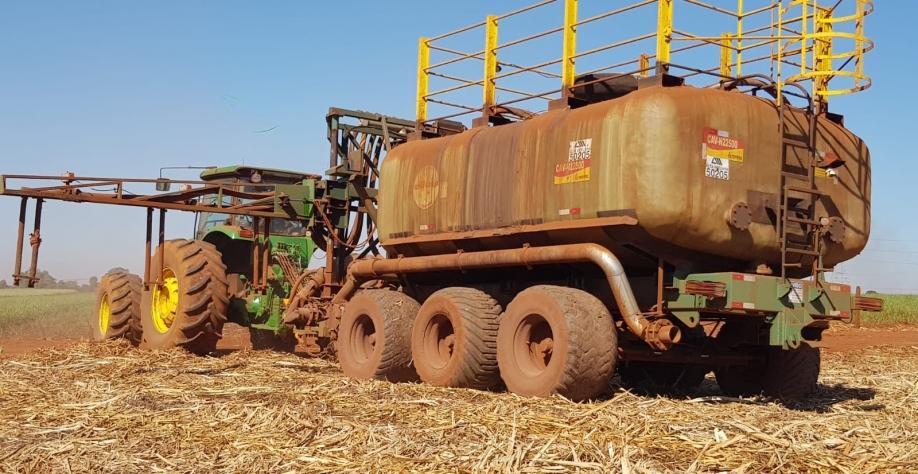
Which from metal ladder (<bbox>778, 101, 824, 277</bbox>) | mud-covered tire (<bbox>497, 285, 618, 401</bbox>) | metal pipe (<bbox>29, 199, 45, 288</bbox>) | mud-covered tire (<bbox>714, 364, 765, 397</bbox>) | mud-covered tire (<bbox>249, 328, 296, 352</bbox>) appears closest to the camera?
mud-covered tire (<bbox>497, 285, 618, 401</bbox>)

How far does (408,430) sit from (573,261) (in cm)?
331

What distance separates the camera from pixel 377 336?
12273 mm

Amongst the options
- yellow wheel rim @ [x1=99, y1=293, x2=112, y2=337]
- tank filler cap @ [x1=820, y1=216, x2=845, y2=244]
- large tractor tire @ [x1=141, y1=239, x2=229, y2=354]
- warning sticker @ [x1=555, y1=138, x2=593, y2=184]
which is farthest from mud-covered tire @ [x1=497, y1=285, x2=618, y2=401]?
yellow wheel rim @ [x1=99, y1=293, x2=112, y2=337]

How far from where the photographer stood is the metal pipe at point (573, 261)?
934 cm

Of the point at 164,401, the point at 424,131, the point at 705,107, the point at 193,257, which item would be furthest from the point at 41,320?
the point at 705,107

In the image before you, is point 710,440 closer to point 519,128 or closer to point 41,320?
point 519,128

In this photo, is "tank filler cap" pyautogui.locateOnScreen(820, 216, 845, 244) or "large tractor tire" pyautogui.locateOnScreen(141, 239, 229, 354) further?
"large tractor tire" pyautogui.locateOnScreen(141, 239, 229, 354)

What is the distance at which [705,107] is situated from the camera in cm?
959

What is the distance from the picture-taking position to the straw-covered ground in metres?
6.41

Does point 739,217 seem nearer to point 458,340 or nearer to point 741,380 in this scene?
point 741,380

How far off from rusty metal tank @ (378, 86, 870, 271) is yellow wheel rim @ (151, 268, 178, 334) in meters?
5.88

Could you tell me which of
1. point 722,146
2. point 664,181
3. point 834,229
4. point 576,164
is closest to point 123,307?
point 576,164

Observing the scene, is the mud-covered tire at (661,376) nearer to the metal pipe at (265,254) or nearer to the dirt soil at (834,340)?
the metal pipe at (265,254)

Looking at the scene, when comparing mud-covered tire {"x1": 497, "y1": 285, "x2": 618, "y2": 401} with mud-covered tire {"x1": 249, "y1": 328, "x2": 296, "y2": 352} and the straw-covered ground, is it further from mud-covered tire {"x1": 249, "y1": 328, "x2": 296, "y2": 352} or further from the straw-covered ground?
mud-covered tire {"x1": 249, "y1": 328, "x2": 296, "y2": 352}
